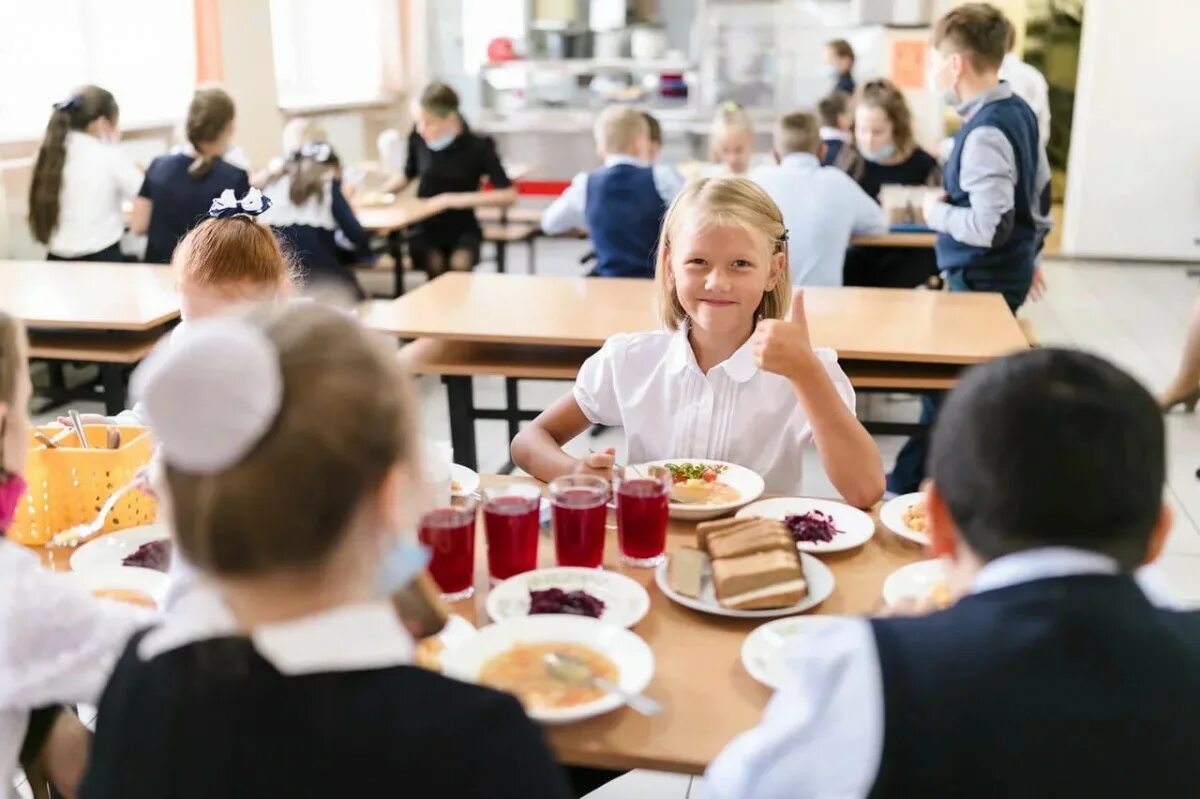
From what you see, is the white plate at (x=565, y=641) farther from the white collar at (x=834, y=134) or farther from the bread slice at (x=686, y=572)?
the white collar at (x=834, y=134)

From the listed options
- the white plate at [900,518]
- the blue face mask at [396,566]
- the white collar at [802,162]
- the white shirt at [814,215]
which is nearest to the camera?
the blue face mask at [396,566]

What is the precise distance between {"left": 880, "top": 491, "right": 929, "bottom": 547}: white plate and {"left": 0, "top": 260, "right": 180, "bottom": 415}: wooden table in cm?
221

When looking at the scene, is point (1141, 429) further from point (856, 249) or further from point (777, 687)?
point (856, 249)

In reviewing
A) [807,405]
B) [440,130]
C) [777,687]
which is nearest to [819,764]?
[777,687]

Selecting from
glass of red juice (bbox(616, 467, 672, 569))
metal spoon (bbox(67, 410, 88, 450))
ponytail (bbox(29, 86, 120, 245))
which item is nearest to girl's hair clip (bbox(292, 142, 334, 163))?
ponytail (bbox(29, 86, 120, 245))

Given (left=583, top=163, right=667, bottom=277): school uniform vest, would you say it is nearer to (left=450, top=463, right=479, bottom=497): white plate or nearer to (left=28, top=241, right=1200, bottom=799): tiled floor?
(left=28, top=241, right=1200, bottom=799): tiled floor

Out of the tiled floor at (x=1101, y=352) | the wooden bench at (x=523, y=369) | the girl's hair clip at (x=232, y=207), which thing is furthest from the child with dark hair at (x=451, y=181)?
the girl's hair clip at (x=232, y=207)

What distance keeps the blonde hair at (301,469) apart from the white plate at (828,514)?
85 cm

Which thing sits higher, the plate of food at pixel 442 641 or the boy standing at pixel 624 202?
the boy standing at pixel 624 202

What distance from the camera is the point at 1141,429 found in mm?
903

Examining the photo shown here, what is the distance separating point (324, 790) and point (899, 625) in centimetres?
47

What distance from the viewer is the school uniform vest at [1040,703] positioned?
33.6 inches

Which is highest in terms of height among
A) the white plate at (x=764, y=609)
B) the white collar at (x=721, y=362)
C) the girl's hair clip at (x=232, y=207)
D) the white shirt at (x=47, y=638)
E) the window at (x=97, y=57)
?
the window at (x=97, y=57)

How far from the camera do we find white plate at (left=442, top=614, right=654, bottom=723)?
121 cm
